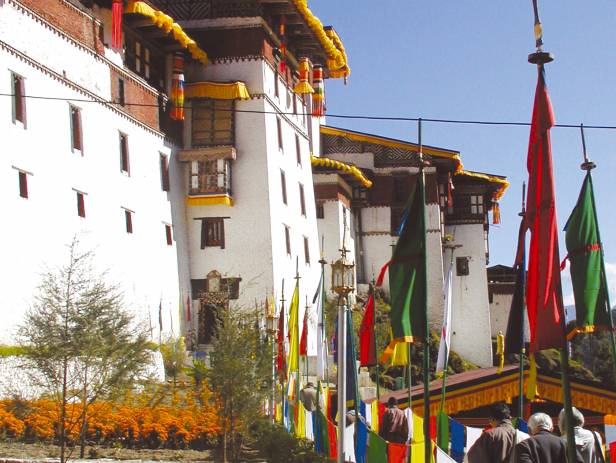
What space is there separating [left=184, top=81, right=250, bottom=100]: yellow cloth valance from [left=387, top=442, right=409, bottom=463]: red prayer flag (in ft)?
80.2

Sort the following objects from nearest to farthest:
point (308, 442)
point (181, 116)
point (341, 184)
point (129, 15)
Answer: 1. point (308, 442)
2. point (129, 15)
3. point (181, 116)
4. point (341, 184)

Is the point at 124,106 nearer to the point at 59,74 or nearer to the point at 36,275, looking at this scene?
the point at 59,74

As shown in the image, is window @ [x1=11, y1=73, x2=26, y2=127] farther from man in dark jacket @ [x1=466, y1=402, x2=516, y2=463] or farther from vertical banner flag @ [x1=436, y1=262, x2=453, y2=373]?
man in dark jacket @ [x1=466, y1=402, x2=516, y2=463]

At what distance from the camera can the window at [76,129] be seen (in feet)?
94.7

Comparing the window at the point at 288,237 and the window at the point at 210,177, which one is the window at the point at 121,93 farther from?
the window at the point at 288,237

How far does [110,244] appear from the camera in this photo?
30.4 meters

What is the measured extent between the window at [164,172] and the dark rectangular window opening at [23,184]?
29.8ft

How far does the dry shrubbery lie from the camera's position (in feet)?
66.4

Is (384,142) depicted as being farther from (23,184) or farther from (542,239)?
(542,239)

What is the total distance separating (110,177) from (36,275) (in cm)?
612

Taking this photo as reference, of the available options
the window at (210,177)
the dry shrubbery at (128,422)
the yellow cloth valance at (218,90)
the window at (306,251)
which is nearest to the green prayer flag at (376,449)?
the dry shrubbery at (128,422)

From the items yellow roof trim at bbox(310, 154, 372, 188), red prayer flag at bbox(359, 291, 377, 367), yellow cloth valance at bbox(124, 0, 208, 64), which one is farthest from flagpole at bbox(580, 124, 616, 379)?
yellow roof trim at bbox(310, 154, 372, 188)

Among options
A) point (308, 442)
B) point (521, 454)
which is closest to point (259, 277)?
point (308, 442)

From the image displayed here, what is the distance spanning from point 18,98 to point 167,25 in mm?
8398
